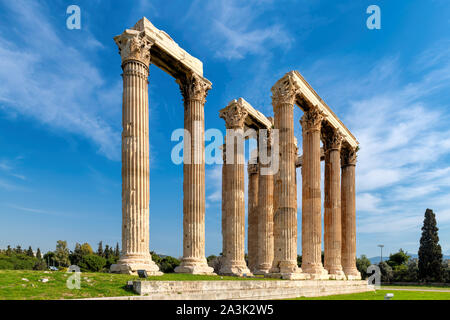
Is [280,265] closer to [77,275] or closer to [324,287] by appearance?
[324,287]

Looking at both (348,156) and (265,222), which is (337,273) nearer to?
(265,222)

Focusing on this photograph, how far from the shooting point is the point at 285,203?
33.4 m

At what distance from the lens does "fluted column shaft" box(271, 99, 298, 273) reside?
107 ft

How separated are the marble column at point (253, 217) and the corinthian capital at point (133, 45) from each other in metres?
24.1

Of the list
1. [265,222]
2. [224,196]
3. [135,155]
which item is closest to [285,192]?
[265,222]

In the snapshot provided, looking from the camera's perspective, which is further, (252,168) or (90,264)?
(90,264)

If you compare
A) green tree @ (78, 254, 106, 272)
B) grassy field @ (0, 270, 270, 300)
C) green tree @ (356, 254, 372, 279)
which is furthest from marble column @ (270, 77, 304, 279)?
green tree @ (356, 254, 372, 279)

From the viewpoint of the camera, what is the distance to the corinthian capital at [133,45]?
25062mm

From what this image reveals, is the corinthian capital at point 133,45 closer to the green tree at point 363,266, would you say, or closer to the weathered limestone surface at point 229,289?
the weathered limestone surface at point 229,289

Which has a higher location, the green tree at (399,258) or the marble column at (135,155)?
the marble column at (135,155)

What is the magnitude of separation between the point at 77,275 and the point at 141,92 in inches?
501

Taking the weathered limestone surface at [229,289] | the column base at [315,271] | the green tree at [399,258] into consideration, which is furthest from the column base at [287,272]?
the green tree at [399,258]

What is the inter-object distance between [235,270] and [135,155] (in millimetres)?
15048
